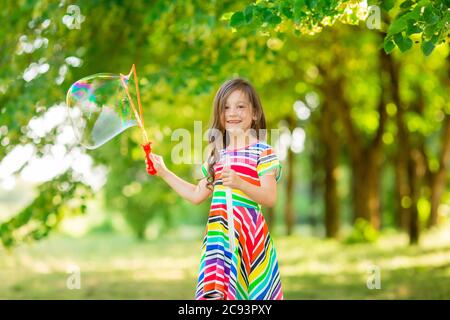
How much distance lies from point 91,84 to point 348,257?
36.2 ft

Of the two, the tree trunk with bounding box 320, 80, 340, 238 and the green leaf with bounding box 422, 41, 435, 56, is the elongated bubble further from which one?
the tree trunk with bounding box 320, 80, 340, 238

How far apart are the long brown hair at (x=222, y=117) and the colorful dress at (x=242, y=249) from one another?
152 mm

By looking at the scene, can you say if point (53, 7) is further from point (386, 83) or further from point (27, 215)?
point (386, 83)

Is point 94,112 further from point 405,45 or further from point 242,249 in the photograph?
point 405,45

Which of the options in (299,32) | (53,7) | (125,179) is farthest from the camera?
(125,179)

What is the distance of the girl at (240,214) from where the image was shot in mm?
4324

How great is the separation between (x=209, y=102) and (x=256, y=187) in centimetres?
1496

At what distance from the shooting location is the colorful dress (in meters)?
4.33

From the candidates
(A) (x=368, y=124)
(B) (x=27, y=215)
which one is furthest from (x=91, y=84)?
(A) (x=368, y=124)

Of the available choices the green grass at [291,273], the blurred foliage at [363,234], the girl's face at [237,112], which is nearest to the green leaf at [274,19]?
the girl's face at [237,112]

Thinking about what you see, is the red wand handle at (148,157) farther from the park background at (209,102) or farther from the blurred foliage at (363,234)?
the blurred foliage at (363,234)

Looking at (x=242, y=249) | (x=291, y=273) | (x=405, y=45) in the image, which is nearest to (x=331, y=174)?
(x=291, y=273)

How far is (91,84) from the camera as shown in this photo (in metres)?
5.67

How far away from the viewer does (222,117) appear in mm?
4562
